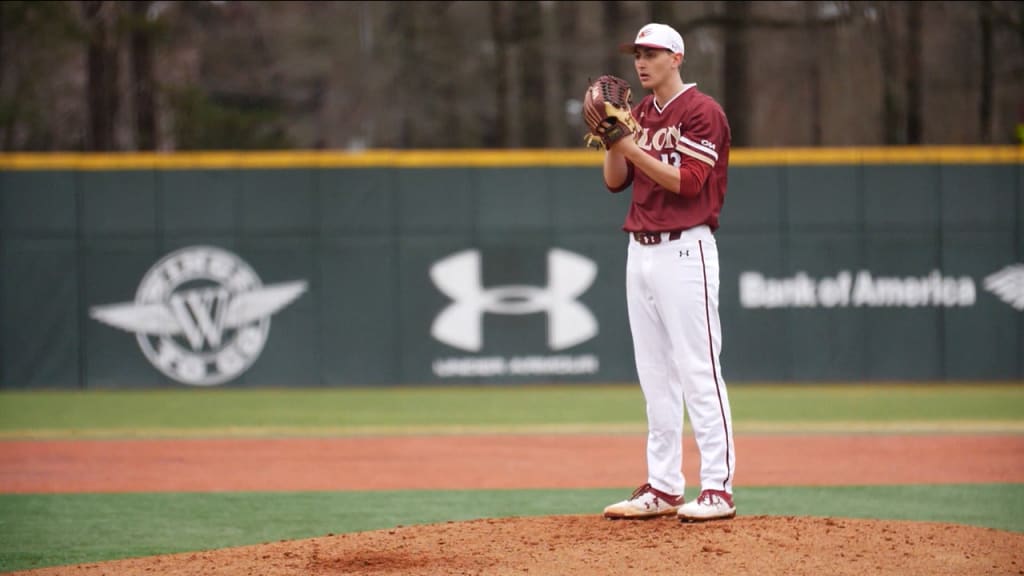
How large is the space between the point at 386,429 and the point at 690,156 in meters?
5.87

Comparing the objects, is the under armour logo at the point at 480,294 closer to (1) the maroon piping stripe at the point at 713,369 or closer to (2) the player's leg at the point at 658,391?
(2) the player's leg at the point at 658,391

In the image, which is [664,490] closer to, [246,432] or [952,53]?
[246,432]

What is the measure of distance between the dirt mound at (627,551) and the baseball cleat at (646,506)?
71 millimetres

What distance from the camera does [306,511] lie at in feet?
21.3

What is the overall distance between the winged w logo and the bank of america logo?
791 centimetres

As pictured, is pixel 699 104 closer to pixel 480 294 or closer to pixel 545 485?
pixel 545 485

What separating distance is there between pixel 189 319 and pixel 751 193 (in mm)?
6193

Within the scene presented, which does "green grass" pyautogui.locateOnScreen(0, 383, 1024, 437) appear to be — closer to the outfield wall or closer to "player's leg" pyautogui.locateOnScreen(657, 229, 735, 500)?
the outfield wall

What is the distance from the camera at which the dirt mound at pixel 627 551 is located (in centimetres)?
444

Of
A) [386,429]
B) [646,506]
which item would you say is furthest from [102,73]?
[646,506]

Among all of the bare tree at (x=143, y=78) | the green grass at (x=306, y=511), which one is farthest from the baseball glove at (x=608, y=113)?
the bare tree at (x=143, y=78)

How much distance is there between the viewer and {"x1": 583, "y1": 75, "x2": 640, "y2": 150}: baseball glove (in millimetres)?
4961

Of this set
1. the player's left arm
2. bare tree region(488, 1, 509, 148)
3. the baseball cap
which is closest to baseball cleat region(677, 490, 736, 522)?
the player's left arm

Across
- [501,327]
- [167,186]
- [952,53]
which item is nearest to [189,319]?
[167,186]
